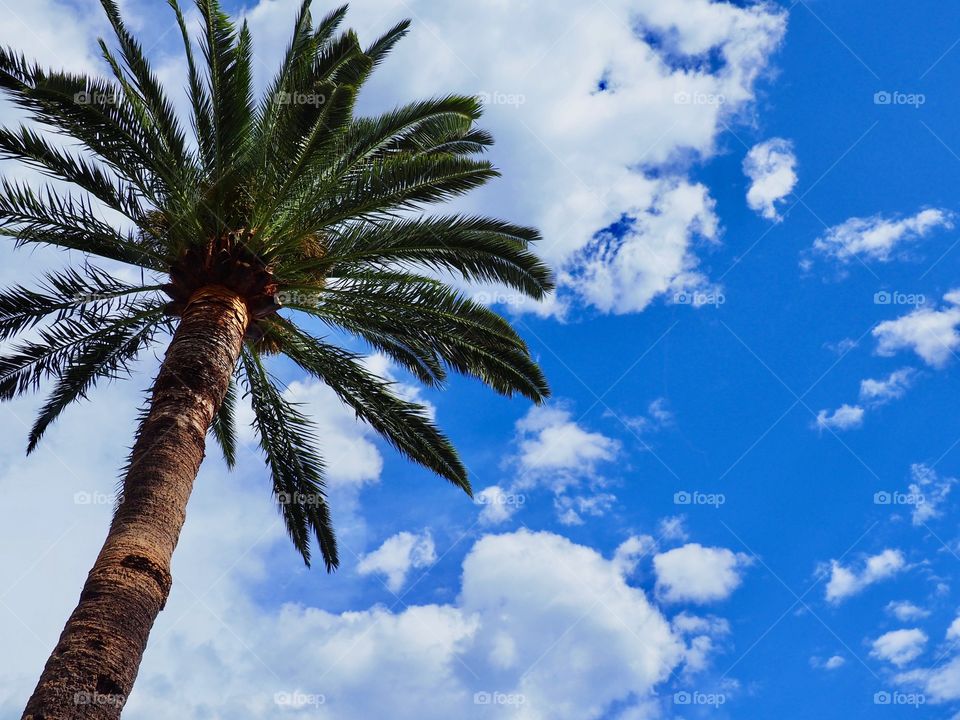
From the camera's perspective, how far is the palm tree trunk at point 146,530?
18.5ft

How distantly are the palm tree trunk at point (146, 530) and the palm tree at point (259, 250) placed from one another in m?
0.03

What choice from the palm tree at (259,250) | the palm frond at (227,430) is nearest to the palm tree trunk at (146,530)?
the palm tree at (259,250)

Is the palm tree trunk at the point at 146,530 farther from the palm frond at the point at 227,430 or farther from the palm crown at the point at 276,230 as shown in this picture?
the palm frond at the point at 227,430

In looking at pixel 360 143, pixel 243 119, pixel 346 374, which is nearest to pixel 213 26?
pixel 243 119

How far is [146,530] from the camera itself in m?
6.83

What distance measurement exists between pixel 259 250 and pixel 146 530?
11.9 feet

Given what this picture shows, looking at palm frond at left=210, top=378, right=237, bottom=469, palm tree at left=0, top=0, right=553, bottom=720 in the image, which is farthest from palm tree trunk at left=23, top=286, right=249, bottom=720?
palm frond at left=210, top=378, right=237, bottom=469

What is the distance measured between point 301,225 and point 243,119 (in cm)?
140

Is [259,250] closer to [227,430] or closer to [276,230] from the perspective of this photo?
[276,230]

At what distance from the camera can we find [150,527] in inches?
271

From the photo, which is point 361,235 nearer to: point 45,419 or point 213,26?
point 213,26

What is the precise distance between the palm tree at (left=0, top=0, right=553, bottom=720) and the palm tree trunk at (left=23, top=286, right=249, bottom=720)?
0.03 metres

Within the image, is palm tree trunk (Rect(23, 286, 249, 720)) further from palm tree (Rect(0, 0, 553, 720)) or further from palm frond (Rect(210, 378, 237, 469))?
palm frond (Rect(210, 378, 237, 469))

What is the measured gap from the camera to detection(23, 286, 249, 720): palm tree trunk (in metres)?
5.64
